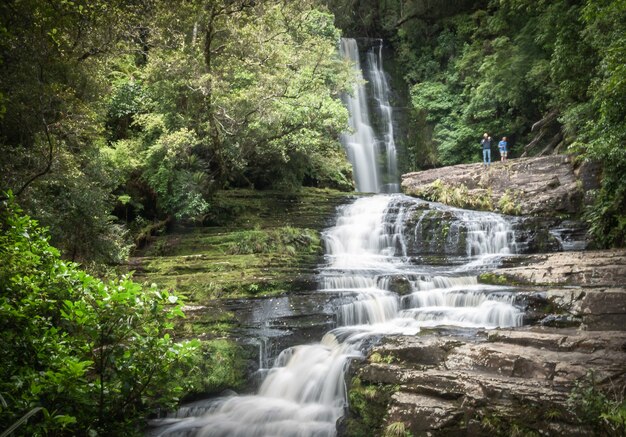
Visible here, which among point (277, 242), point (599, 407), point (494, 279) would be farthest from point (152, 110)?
point (599, 407)

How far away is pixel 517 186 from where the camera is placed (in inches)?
627

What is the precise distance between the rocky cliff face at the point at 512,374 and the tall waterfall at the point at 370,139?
17.1 meters

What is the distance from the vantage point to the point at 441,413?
18.0 ft

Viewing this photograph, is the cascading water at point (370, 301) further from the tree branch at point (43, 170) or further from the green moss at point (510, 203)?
the tree branch at point (43, 170)

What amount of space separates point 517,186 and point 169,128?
496 inches

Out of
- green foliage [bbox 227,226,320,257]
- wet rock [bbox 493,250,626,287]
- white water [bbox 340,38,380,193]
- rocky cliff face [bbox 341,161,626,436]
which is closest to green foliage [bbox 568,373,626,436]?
rocky cliff face [bbox 341,161,626,436]

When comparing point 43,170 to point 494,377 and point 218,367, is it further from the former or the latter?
point 494,377

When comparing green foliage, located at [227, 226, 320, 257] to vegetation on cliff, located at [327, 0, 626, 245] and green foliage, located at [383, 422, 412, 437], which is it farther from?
vegetation on cliff, located at [327, 0, 626, 245]

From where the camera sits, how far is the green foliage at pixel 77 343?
3.99 meters

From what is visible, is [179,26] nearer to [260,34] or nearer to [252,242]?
[260,34]

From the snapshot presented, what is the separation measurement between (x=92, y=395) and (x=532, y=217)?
1370 cm

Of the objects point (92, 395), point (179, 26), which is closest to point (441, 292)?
point (92, 395)

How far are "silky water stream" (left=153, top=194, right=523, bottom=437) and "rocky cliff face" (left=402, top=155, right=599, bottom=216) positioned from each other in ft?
3.72

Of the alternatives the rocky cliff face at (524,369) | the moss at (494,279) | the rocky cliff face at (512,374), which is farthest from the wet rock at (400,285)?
the rocky cliff face at (512,374)
